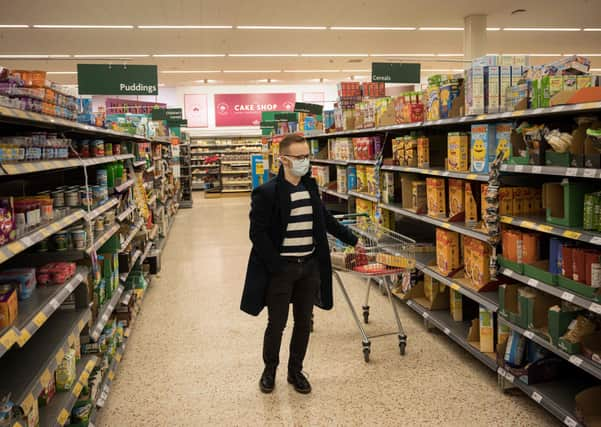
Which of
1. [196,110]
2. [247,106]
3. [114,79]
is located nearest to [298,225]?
[114,79]

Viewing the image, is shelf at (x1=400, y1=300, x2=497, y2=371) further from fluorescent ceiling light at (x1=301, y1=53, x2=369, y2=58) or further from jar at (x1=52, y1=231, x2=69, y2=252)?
fluorescent ceiling light at (x1=301, y1=53, x2=369, y2=58)

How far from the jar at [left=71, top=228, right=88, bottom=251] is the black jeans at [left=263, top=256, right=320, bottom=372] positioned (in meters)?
1.20

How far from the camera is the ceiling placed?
A: 1019 cm

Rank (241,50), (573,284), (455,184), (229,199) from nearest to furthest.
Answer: (573,284) → (455,184) → (241,50) → (229,199)

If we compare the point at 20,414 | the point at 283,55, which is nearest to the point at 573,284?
the point at 20,414

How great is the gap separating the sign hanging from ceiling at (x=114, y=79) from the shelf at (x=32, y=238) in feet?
11.3

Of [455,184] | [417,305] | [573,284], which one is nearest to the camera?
[573,284]

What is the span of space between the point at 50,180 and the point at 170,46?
32.7 feet

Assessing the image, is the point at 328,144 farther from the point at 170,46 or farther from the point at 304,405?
the point at 170,46

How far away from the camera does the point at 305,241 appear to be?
11.3 ft

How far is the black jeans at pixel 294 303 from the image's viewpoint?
11.2ft

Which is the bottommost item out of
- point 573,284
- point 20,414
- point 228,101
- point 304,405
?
point 304,405

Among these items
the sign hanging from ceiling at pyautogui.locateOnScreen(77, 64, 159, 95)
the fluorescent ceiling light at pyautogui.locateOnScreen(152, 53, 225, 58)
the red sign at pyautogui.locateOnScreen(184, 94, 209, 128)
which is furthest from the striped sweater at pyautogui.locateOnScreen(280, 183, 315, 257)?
the red sign at pyautogui.locateOnScreen(184, 94, 209, 128)

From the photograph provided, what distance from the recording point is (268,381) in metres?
3.60
